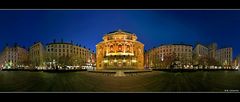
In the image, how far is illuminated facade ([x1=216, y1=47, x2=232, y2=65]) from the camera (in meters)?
6.72

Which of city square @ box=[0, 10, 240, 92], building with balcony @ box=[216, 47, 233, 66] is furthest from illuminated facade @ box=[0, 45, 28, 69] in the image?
building with balcony @ box=[216, 47, 233, 66]

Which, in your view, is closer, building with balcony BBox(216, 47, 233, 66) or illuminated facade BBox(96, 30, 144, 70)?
building with balcony BBox(216, 47, 233, 66)

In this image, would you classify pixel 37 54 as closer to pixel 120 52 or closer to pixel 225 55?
pixel 120 52

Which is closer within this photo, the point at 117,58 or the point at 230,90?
the point at 230,90

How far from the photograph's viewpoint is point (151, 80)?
6.81 metres

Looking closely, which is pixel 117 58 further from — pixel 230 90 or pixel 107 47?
pixel 230 90

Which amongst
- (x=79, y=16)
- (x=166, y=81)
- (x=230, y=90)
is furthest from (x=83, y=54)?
(x=230, y=90)

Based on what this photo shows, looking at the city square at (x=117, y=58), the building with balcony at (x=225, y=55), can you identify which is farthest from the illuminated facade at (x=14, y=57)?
the building with balcony at (x=225, y=55)

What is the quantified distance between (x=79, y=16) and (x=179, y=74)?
250cm

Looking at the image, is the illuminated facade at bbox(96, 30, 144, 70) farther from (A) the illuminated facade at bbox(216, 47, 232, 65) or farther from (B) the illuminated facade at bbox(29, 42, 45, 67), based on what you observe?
(A) the illuminated facade at bbox(216, 47, 232, 65)

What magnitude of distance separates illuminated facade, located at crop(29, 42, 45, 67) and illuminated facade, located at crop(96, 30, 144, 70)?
3.98 feet

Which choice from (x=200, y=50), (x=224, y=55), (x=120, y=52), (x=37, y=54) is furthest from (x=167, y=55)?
(x=37, y=54)

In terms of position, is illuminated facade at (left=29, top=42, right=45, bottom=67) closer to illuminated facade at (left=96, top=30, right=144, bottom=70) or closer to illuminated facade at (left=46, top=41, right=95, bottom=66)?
illuminated facade at (left=46, top=41, right=95, bottom=66)

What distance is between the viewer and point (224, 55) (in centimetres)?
677
